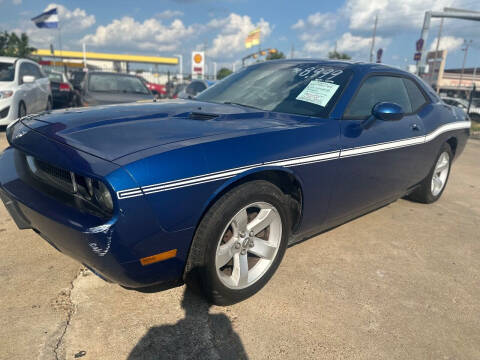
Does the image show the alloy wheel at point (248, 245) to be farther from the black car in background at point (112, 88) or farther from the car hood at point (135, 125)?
the black car in background at point (112, 88)

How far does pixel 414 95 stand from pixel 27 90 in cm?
722

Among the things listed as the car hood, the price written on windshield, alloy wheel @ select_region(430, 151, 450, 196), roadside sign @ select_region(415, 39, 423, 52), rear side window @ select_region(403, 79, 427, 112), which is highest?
roadside sign @ select_region(415, 39, 423, 52)

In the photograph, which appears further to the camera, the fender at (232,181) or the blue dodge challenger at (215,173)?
the fender at (232,181)

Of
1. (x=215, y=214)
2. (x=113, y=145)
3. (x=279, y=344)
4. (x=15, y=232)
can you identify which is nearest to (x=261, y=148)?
(x=215, y=214)

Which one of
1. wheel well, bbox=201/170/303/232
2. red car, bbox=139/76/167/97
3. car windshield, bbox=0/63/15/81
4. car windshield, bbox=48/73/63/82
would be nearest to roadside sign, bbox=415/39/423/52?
red car, bbox=139/76/167/97

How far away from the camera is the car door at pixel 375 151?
2.56 metres

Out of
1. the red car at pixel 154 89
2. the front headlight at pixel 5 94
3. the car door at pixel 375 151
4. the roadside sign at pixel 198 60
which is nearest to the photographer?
the car door at pixel 375 151

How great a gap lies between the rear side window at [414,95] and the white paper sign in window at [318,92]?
3.96 feet

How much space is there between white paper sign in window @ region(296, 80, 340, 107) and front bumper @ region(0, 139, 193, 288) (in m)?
1.44

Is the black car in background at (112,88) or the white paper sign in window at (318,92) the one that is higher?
the white paper sign in window at (318,92)

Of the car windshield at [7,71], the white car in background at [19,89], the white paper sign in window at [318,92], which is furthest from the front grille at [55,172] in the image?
the car windshield at [7,71]

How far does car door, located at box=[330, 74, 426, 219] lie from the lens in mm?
2557

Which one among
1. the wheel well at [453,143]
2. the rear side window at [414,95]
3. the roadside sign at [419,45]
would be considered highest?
the roadside sign at [419,45]

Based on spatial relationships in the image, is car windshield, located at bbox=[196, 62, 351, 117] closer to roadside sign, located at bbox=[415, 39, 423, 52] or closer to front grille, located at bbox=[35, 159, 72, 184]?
front grille, located at bbox=[35, 159, 72, 184]
